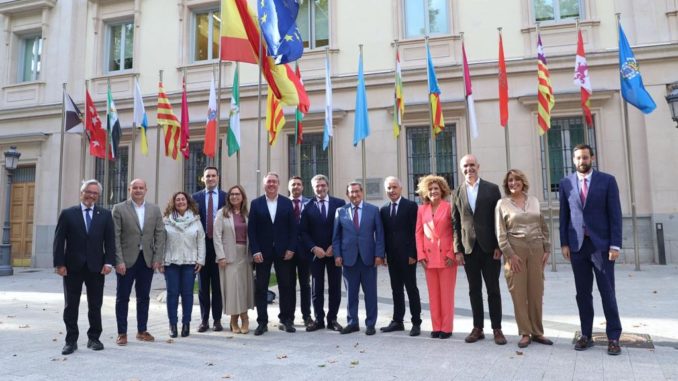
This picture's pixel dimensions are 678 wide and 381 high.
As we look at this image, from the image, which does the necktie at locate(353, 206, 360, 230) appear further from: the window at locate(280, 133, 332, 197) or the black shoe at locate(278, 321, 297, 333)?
the window at locate(280, 133, 332, 197)

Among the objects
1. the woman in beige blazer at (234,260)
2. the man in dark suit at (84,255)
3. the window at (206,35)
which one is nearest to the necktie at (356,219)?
the woman in beige blazer at (234,260)

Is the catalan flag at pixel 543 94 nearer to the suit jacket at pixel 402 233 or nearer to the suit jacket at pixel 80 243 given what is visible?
the suit jacket at pixel 402 233

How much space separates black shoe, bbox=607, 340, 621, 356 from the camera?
4.94m

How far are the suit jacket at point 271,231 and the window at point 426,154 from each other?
8.64 meters

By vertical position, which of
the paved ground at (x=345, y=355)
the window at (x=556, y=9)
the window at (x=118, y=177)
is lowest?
the paved ground at (x=345, y=355)

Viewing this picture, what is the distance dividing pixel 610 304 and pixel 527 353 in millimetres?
1005

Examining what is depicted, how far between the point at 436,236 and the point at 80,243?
410 cm

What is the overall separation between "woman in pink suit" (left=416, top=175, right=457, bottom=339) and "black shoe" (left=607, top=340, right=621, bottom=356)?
5.39ft

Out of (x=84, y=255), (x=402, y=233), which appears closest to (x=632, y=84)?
(x=402, y=233)

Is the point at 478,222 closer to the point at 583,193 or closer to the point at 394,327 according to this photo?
the point at 583,193

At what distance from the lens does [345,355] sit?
5148 mm

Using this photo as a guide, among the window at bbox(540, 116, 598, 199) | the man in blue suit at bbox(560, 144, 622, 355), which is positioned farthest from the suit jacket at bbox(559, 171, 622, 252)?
the window at bbox(540, 116, 598, 199)

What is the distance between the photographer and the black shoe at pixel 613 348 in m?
4.94

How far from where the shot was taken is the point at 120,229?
6055mm
